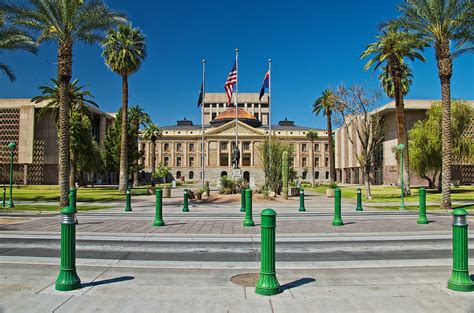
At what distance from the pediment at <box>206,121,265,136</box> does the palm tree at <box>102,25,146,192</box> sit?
70.0 meters

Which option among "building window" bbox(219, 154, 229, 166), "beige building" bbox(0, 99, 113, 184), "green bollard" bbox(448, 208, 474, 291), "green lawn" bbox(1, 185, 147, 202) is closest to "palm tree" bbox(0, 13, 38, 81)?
"green lawn" bbox(1, 185, 147, 202)

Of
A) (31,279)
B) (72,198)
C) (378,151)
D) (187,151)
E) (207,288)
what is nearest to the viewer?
(207,288)

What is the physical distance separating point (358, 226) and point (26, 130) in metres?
68.9

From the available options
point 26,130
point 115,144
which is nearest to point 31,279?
point 115,144

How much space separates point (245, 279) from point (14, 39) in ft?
71.7

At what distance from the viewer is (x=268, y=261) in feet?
18.0

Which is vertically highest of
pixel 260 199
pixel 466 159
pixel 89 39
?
pixel 89 39

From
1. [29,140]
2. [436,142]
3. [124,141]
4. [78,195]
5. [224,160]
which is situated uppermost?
[29,140]

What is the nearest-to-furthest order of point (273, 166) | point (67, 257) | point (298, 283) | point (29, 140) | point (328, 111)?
point (67, 257)
point (298, 283)
point (273, 166)
point (328, 111)
point (29, 140)

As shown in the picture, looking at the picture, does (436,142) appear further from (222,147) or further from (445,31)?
(222,147)

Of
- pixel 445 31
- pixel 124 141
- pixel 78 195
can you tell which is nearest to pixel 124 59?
pixel 124 141

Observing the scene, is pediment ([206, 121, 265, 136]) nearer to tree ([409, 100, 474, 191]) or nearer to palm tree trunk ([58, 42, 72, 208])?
tree ([409, 100, 474, 191])

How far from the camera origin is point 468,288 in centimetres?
549

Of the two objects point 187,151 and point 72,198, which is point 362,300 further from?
point 187,151
